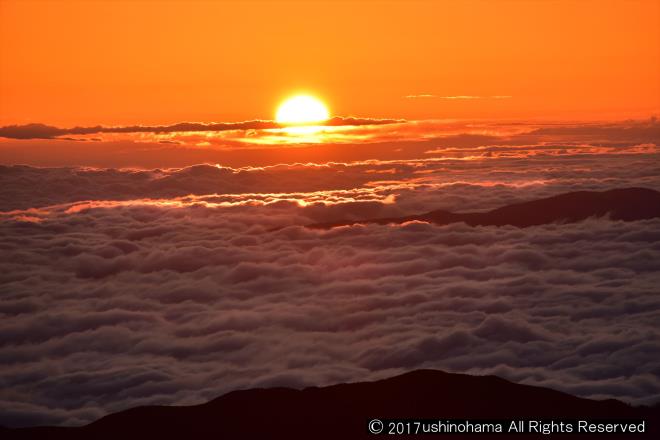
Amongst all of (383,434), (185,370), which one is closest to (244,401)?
(185,370)

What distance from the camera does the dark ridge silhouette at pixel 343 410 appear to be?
110 meters

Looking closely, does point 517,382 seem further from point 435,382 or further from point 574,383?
point 435,382

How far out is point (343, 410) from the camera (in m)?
130

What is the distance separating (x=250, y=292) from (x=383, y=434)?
52.3 m

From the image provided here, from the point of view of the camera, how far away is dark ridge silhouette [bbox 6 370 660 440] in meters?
110

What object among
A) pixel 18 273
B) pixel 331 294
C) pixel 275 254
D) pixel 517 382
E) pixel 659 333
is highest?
pixel 275 254

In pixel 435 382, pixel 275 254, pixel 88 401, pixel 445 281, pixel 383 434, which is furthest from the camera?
pixel 275 254

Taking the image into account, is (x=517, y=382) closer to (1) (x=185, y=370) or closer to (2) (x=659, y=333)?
(2) (x=659, y=333)

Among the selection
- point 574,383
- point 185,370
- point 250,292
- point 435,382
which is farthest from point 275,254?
point 574,383

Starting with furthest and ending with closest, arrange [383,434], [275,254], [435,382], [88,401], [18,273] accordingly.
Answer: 1. [275,254]
2. [18,273]
3. [435,382]
4. [383,434]
5. [88,401]

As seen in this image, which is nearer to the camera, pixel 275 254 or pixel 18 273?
pixel 18 273

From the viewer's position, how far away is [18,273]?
17912 centimetres

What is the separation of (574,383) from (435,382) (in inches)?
1352

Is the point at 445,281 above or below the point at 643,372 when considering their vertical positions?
above
